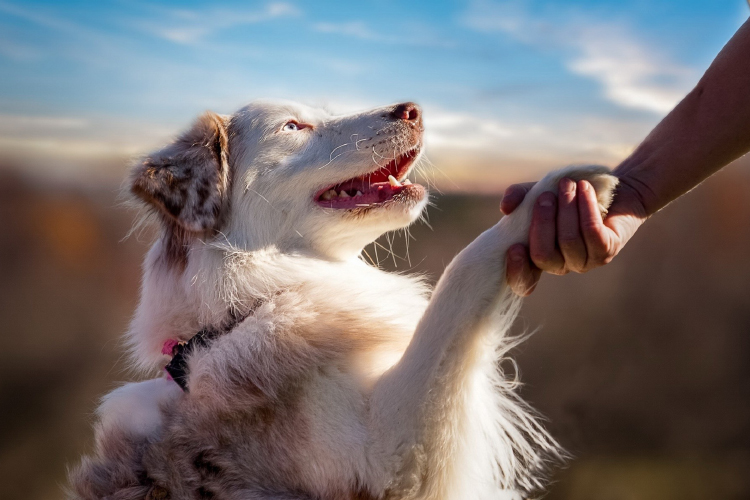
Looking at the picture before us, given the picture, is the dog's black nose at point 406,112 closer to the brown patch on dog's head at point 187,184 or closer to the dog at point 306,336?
the dog at point 306,336

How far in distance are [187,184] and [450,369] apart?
117 cm

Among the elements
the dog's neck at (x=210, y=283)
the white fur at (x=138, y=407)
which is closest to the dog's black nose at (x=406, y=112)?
the dog's neck at (x=210, y=283)

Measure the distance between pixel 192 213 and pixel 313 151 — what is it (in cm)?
51

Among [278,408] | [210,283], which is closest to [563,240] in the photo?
[278,408]

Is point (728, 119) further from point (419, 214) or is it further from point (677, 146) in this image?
point (419, 214)

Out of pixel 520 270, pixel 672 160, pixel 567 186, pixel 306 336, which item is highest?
pixel 672 160

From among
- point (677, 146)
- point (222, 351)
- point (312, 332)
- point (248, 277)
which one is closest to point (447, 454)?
point (312, 332)

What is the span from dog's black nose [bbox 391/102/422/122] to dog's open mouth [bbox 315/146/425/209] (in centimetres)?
12

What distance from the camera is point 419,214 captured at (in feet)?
7.26

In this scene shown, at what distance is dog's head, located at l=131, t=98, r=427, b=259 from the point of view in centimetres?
217

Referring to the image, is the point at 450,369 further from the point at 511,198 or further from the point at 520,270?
the point at 511,198

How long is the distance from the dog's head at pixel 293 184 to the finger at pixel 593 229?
70cm

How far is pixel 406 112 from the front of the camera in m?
2.26

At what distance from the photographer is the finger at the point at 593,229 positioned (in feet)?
5.28
